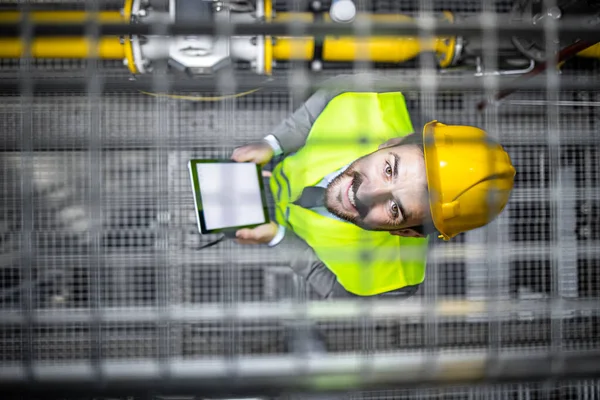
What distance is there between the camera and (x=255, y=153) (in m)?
1.13

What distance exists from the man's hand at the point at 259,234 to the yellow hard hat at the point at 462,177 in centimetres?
45

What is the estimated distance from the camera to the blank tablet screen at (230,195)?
0.88 metres

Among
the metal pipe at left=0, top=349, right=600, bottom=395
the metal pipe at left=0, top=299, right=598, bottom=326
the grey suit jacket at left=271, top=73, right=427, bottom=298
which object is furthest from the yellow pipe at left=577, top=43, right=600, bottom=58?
the metal pipe at left=0, top=349, right=600, bottom=395

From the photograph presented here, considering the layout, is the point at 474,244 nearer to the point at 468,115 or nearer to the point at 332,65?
the point at 468,115

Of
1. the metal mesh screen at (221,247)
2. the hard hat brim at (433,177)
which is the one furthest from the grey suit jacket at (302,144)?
the hard hat brim at (433,177)

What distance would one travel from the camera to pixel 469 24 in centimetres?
56

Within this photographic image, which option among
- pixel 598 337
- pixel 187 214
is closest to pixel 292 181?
pixel 187 214

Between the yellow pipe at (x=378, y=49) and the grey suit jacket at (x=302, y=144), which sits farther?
the yellow pipe at (x=378, y=49)

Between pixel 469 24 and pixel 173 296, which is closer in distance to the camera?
pixel 469 24

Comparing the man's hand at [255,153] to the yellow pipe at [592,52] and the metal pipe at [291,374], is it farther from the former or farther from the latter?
the yellow pipe at [592,52]

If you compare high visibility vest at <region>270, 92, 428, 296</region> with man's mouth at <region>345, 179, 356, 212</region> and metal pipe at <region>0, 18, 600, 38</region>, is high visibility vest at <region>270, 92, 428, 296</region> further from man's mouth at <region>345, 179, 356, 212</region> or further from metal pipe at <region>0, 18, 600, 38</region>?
metal pipe at <region>0, 18, 600, 38</region>

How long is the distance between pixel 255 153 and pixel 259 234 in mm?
196

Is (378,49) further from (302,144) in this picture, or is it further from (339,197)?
(339,197)

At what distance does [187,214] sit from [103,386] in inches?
34.5
